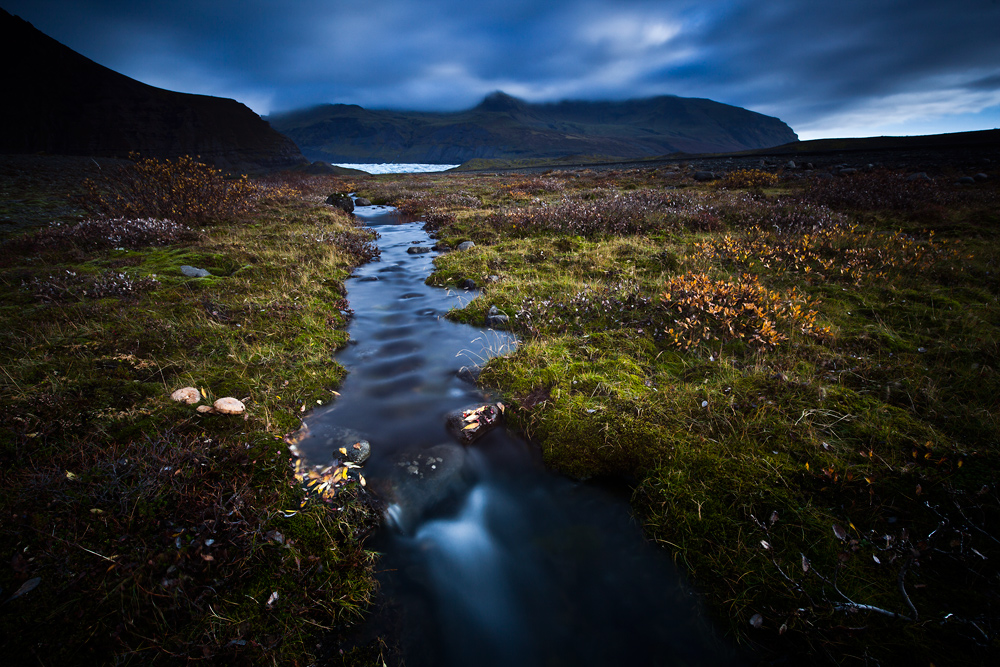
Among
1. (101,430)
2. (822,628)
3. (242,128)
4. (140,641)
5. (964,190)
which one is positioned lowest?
(822,628)

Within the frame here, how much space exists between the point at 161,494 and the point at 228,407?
1374mm

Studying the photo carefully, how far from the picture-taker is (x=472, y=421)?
4.96m

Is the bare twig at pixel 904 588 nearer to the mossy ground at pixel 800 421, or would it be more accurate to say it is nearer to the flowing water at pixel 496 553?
the mossy ground at pixel 800 421

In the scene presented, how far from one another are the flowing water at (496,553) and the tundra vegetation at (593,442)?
0.97 feet

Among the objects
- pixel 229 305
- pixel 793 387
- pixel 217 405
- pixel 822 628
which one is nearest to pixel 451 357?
pixel 217 405

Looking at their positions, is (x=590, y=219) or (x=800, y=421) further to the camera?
(x=590, y=219)

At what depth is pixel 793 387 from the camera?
465cm

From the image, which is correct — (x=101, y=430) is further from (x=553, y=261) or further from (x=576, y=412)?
(x=553, y=261)

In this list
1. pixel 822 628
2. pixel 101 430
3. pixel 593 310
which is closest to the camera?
pixel 822 628

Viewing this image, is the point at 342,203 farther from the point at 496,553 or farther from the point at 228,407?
the point at 496,553

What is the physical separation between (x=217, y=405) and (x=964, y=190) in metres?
26.2

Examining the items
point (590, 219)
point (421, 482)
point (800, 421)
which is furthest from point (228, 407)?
point (590, 219)

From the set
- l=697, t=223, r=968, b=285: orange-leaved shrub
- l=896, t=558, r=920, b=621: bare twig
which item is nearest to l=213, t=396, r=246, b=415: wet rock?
l=896, t=558, r=920, b=621: bare twig

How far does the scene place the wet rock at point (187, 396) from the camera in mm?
4219
